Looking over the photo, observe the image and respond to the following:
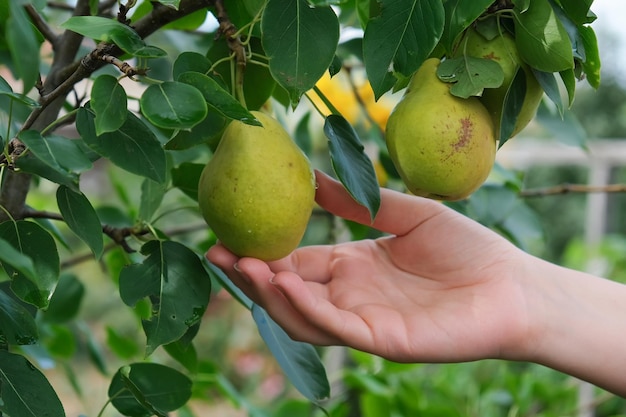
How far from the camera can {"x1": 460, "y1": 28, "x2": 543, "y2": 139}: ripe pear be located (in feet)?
1.99

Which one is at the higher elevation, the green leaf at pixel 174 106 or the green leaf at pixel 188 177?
the green leaf at pixel 174 106

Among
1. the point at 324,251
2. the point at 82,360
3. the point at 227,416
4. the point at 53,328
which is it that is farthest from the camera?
the point at 82,360

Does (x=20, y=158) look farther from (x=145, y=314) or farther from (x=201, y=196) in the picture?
(x=145, y=314)

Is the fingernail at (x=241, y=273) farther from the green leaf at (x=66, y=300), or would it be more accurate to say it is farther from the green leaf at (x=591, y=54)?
the green leaf at (x=66, y=300)

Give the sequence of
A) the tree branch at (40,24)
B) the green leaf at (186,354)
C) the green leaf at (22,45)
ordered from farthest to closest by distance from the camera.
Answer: the green leaf at (186,354) < the tree branch at (40,24) < the green leaf at (22,45)

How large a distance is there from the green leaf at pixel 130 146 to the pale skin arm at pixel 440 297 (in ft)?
0.52

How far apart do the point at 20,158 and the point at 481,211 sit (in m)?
0.64

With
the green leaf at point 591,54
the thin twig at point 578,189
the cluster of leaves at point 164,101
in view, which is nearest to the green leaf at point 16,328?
the cluster of leaves at point 164,101

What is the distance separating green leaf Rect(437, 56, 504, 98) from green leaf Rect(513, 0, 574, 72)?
26 millimetres

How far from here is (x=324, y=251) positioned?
840 millimetres

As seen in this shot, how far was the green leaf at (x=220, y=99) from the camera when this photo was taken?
1.67 ft

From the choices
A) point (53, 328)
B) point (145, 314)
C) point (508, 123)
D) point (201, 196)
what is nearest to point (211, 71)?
point (201, 196)

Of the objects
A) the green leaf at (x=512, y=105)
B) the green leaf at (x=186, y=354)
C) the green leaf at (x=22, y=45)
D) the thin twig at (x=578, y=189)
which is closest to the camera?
the green leaf at (x=22, y=45)

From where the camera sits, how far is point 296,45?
55 cm
